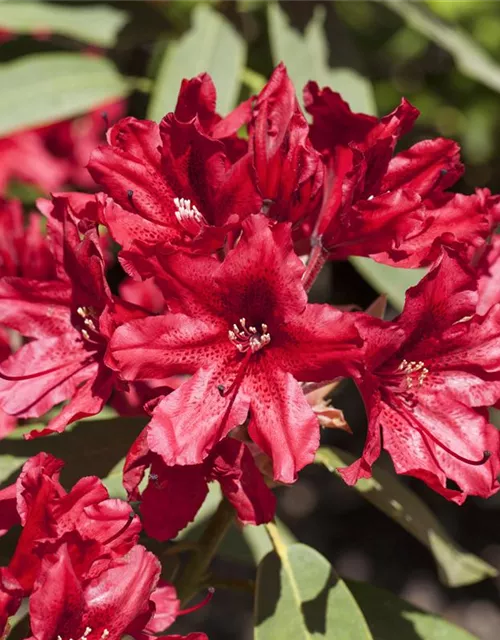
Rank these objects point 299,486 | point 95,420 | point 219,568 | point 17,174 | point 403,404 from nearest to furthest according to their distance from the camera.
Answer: point 403,404 < point 95,420 < point 17,174 < point 219,568 < point 299,486

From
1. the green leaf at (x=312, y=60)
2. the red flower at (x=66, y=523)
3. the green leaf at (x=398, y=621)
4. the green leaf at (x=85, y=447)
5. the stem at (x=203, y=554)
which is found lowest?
the green leaf at (x=398, y=621)

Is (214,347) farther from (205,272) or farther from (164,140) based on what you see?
(164,140)

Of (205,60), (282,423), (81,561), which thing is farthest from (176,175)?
(205,60)

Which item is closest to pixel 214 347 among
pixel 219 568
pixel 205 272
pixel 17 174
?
pixel 205 272

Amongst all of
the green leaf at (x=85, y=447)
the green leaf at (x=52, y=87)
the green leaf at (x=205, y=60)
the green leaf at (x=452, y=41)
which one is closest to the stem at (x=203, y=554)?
the green leaf at (x=85, y=447)

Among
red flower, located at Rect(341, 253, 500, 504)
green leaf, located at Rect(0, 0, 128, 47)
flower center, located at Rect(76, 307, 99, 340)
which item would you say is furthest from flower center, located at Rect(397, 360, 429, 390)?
green leaf, located at Rect(0, 0, 128, 47)

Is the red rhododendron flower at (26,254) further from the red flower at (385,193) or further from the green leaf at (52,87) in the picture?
the red flower at (385,193)

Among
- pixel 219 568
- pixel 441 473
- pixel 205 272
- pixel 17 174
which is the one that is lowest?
pixel 219 568
